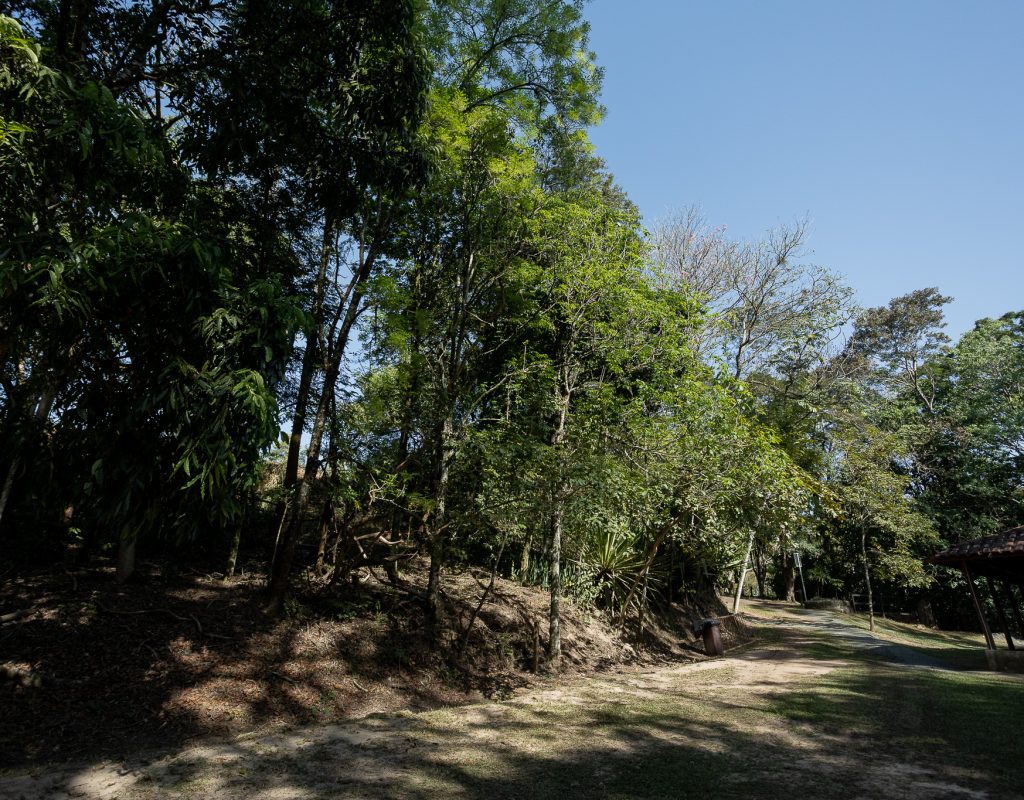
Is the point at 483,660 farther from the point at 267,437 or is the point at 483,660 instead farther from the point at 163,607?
the point at 267,437

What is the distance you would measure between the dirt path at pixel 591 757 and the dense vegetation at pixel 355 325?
1997 millimetres

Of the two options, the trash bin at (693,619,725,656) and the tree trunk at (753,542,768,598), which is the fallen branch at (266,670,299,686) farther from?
the tree trunk at (753,542,768,598)

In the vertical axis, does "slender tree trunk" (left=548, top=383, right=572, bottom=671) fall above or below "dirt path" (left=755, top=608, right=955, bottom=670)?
above

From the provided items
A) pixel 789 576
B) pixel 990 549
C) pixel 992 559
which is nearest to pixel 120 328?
pixel 990 549

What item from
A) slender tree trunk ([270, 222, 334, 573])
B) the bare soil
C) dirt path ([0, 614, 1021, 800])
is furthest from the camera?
slender tree trunk ([270, 222, 334, 573])

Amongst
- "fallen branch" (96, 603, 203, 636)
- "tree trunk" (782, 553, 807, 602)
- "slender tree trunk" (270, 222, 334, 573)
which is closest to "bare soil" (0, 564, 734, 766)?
"fallen branch" (96, 603, 203, 636)

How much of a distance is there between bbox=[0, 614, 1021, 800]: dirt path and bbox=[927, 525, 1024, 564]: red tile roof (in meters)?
5.57

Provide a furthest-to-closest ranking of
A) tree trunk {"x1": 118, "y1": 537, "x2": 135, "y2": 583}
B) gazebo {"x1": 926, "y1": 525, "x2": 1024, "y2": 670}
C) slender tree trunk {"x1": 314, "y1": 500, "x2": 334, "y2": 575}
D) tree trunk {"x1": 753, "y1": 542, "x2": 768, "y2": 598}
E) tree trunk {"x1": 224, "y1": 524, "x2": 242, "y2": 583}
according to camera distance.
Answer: tree trunk {"x1": 753, "y1": 542, "x2": 768, "y2": 598} < gazebo {"x1": 926, "y1": 525, "x2": 1024, "y2": 670} < slender tree trunk {"x1": 314, "y1": 500, "x2": 334, "y2": 575} < tree trunk {"x1": 224, "y1": 524, "x2": 242, "y2": 583} < tree trunk {"x1": 118, "y1": 537, "x2": 135, "y2": 583}

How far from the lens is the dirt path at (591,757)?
13.5 feet

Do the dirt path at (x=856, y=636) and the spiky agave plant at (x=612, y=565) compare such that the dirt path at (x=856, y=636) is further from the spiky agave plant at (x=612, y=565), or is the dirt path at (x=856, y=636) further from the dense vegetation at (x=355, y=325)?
the spiky agave plant at (x=612, y=565)

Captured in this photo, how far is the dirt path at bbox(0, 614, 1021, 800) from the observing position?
4.10 metres

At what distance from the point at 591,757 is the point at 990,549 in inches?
422

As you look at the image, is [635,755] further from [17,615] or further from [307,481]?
[17,615]

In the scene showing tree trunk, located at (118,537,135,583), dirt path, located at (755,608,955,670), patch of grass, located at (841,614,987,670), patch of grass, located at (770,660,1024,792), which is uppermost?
tree trunk, located at (118,537,135,583)
